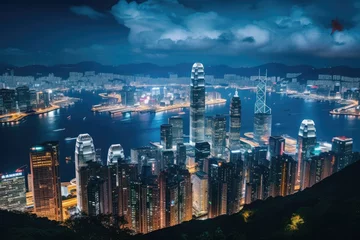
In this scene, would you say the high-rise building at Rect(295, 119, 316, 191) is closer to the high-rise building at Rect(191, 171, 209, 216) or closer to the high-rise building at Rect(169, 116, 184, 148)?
the high-rise building at Rect(191, 171, 209, 216)

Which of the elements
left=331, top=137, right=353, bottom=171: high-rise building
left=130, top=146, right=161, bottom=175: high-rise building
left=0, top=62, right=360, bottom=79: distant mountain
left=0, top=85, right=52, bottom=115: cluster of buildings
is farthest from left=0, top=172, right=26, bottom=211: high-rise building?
left=0, top=62, right=360, bottom=79: distant mountain

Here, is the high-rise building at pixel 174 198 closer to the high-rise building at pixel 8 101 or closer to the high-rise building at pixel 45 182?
the high-rise building at pixel 45 182

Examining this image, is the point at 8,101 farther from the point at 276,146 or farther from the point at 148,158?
the point at 276,146

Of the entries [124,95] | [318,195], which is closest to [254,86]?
[124,95]

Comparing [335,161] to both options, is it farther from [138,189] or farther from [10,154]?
[10,154]

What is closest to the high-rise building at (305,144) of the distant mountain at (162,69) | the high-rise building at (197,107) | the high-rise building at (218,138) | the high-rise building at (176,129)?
the high-rise building at (218,138)

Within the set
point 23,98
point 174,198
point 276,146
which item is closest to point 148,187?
point 174,198
